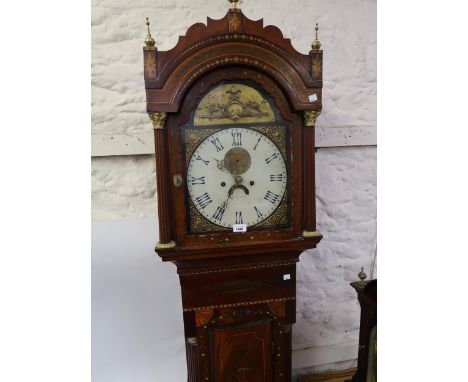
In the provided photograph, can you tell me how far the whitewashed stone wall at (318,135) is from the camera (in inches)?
65.4

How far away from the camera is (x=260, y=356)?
1396 mm

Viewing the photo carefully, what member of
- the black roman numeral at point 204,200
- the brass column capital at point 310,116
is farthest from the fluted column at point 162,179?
the brass column capital at point 310,116

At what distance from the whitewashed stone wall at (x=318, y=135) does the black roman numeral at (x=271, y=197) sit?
27.3 inches

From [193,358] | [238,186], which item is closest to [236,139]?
[238,186]

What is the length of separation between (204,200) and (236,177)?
0.14m

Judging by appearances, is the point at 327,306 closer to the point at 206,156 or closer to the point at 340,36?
the point at 206,156

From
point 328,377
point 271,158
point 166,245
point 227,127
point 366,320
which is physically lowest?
point 328,377

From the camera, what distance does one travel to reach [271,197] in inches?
50.7

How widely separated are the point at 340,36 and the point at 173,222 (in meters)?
1.36

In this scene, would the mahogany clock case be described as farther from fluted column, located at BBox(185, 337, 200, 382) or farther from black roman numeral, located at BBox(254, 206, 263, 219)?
fluted column, located at BBox(185, 337, 200, 382)

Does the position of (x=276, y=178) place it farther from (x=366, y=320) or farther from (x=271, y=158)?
(x=366, y=320)

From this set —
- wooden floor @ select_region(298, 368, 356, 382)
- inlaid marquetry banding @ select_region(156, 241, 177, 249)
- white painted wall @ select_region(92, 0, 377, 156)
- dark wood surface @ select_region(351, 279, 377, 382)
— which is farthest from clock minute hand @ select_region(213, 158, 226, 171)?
wooden floor @ select_region(298, 368, 356, 382)

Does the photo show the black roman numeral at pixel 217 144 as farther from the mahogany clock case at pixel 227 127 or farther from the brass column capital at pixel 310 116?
the brass column capital at pixel 310 116

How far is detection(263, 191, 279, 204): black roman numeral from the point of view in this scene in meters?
1.29
